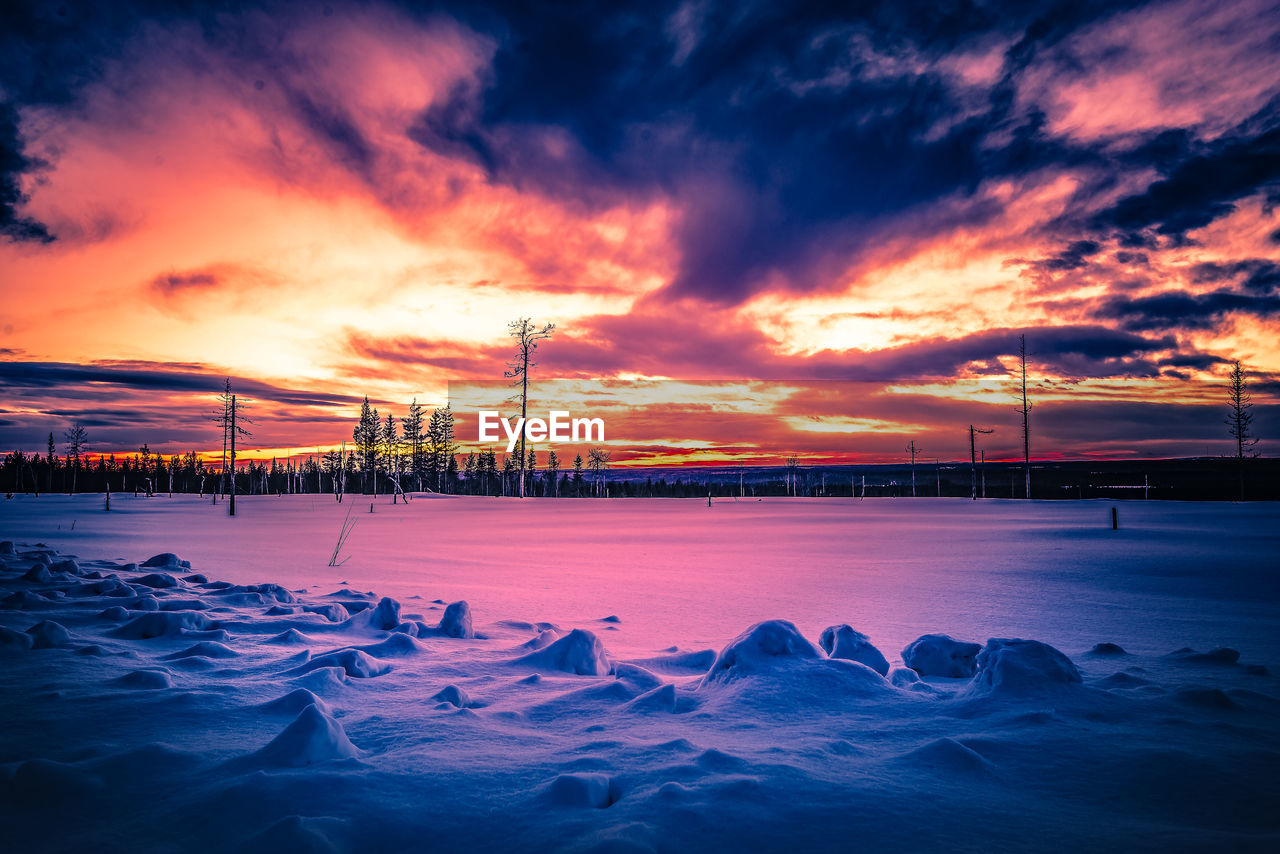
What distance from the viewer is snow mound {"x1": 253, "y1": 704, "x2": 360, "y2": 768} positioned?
2469mm

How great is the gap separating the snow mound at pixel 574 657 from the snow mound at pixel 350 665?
928 mm

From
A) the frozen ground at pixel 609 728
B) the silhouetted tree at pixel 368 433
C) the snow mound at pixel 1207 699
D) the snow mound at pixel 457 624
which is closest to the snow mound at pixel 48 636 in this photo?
the frozen ground at pixel 609 728

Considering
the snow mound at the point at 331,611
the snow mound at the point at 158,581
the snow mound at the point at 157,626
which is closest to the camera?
the snow mound at the point at 157,626

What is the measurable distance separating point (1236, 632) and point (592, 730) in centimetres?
672

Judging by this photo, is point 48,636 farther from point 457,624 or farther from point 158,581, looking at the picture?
point 158,581

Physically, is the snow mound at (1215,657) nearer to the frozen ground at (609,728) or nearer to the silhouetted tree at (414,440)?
the frozen ground at (609,728)

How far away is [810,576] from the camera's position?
10.2 metres

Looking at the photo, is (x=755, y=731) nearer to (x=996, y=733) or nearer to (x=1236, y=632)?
(x=996, y=733)

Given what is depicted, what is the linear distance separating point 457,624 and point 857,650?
3249 mm

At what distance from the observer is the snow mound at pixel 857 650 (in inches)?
156

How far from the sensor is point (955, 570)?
1090 centimetres

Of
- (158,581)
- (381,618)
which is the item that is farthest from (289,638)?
(158,581)

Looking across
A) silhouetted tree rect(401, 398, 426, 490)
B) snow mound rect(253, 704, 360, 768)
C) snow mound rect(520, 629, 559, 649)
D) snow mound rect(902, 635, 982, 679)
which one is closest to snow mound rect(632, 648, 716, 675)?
snow mound rect(520, 629, 559, 649)

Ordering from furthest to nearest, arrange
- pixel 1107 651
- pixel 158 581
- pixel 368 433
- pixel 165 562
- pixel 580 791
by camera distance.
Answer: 1. pixel 368 433
2. pixel 165 562
3. pixel 158 581
4. pixel 1107 651
5. pixel 580 791
